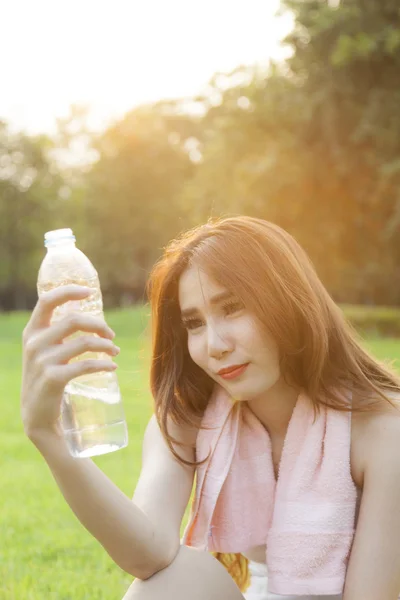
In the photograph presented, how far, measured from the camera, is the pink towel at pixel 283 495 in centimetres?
284

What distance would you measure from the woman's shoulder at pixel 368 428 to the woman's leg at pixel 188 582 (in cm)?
55

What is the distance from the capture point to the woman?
8.84 feet

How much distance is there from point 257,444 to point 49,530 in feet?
8.93

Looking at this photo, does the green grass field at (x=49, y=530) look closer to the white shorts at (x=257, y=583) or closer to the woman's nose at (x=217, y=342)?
the woman's nose at (x=217, y=342)

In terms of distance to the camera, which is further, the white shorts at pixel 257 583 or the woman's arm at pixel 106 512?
the white shorts at pixel 257 583

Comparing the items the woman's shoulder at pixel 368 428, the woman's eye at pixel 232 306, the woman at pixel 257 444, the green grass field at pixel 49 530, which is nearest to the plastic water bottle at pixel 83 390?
the woman at pixel 257 444

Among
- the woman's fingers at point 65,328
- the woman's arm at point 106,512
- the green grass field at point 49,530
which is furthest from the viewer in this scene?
the green grass field at point 49,530

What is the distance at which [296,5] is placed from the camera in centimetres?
2070

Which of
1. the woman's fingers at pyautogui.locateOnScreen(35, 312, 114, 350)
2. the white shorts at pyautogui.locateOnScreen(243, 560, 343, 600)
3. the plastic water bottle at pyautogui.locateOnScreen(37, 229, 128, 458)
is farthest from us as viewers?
the white shorts at pyautogui.locateOnScreen(243, 560, 343, 600)

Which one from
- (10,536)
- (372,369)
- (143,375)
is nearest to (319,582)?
(372,369)

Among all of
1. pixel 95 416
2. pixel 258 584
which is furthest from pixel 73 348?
pixel 258 584

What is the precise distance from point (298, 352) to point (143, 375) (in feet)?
2.76

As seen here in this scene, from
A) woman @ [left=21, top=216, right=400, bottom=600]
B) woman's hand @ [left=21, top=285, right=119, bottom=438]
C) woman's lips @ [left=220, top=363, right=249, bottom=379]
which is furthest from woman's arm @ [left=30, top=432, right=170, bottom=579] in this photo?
woman's lips @ [left=220, top=363, right=249, bottom=379]

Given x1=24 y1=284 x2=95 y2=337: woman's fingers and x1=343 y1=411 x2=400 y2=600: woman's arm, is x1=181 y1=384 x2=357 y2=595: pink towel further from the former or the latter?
x1=24 y1=284 x2=95 y2=337: woman's fingers
